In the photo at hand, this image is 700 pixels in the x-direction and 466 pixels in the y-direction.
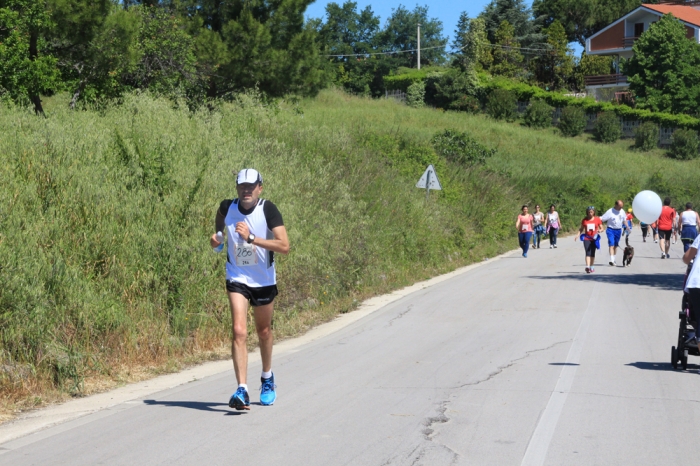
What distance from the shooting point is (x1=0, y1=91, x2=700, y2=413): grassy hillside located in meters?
9.48

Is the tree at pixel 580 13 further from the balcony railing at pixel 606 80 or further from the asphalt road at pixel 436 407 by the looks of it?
the asphalt road at pixel 436 407

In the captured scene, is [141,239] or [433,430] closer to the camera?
[433,430]

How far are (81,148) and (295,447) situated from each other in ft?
27.6

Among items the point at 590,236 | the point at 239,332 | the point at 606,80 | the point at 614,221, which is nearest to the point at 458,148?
the point at 614,221

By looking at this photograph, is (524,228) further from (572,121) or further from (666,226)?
Answer: (572,121)

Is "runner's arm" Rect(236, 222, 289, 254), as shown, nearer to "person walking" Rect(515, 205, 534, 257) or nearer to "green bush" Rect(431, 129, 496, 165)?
"person walking" Rect(515, 205, 534, 257)

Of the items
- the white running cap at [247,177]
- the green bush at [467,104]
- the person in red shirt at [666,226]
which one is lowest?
the person in red shirt at [666,226]

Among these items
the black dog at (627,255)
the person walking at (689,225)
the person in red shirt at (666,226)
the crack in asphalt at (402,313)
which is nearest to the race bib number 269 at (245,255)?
the crack in asphalt at (402,313)

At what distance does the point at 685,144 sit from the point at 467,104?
17.3m

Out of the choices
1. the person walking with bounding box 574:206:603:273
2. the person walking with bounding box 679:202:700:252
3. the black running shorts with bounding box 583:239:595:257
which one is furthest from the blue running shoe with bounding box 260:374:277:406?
the person walking with bounding box 679:202:700:252

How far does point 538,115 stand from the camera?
237ft

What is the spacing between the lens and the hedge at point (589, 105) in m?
69.6

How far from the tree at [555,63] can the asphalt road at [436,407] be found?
2764 inches

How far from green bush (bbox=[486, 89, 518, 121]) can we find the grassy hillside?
155 ft
